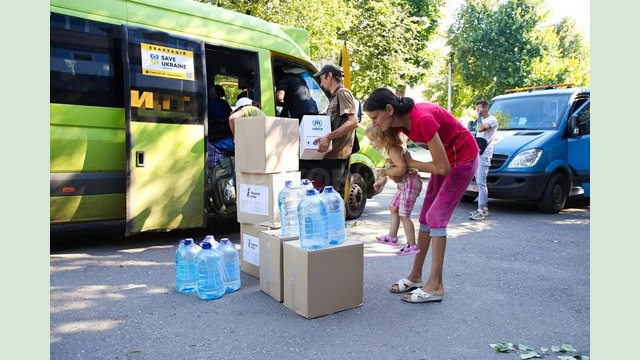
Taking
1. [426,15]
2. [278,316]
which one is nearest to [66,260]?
[278,316]

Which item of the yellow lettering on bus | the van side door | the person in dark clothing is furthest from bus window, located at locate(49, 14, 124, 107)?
the van side door

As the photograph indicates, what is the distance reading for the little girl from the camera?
3.78 metres

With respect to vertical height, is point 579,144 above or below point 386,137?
above

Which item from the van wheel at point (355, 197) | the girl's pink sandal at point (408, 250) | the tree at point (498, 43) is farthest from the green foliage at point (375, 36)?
the girl's pink sandal at point (408, 250)

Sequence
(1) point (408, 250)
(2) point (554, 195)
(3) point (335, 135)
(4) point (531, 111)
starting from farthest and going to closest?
(4) point (531, 111) → (2) point (554, 195) → (3) point (335, 135) → (1) point (408, 250)

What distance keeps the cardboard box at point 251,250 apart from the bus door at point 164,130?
1.16 metres

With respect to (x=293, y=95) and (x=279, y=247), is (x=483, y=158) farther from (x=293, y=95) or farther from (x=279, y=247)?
(x=279, y=247)

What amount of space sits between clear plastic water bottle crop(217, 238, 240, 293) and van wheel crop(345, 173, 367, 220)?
3384mm

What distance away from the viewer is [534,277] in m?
4.72

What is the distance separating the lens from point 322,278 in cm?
351

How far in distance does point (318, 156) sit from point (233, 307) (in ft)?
7.99

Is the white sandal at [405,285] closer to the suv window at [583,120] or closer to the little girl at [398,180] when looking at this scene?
the little girl at [398,180]

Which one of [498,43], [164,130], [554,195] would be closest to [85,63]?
[164,130]

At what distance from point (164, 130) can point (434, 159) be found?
3.13m
